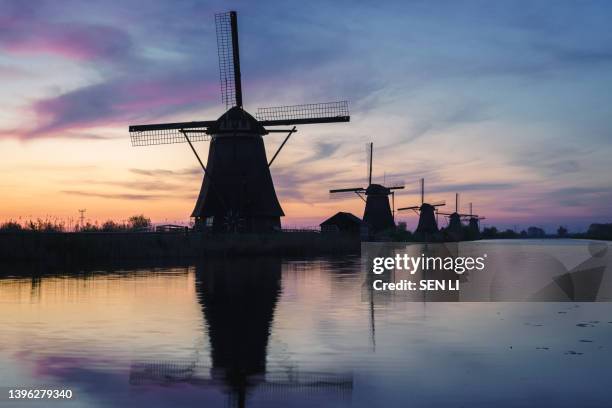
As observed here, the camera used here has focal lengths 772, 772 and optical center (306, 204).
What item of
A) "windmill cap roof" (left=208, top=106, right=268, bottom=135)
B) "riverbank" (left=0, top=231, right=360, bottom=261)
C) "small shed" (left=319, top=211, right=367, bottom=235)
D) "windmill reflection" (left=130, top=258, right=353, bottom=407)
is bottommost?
"windmill reflection" (left=130, top=258, right=353, bottom=407)

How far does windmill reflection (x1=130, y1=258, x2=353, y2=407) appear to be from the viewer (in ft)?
37.7

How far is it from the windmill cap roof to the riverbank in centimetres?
741

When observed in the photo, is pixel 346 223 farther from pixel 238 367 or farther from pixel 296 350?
pixel 238 367

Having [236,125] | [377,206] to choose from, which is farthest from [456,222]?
[236,125]

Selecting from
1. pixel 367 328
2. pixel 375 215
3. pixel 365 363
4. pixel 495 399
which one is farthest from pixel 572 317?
pixel 375 215

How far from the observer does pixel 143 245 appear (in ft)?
159

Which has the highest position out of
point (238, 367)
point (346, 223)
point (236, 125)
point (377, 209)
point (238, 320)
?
point (236, 125)

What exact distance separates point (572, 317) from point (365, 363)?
9857mm

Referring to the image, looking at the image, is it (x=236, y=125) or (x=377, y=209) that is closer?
(x=236, y=125)

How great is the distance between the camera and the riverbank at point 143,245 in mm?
Answer: 42938

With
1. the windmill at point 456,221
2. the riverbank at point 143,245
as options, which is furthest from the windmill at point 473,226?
the riverbank at point 143,245

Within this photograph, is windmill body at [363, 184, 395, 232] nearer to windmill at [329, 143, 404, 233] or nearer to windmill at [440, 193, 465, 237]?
windmill at [329, 143, 404, 233]

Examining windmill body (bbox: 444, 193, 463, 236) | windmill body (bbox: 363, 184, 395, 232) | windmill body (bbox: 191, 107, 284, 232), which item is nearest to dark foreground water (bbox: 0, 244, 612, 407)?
windmill body (bbox: 191, 107, 284, 232)

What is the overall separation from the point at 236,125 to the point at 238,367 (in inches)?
1674
